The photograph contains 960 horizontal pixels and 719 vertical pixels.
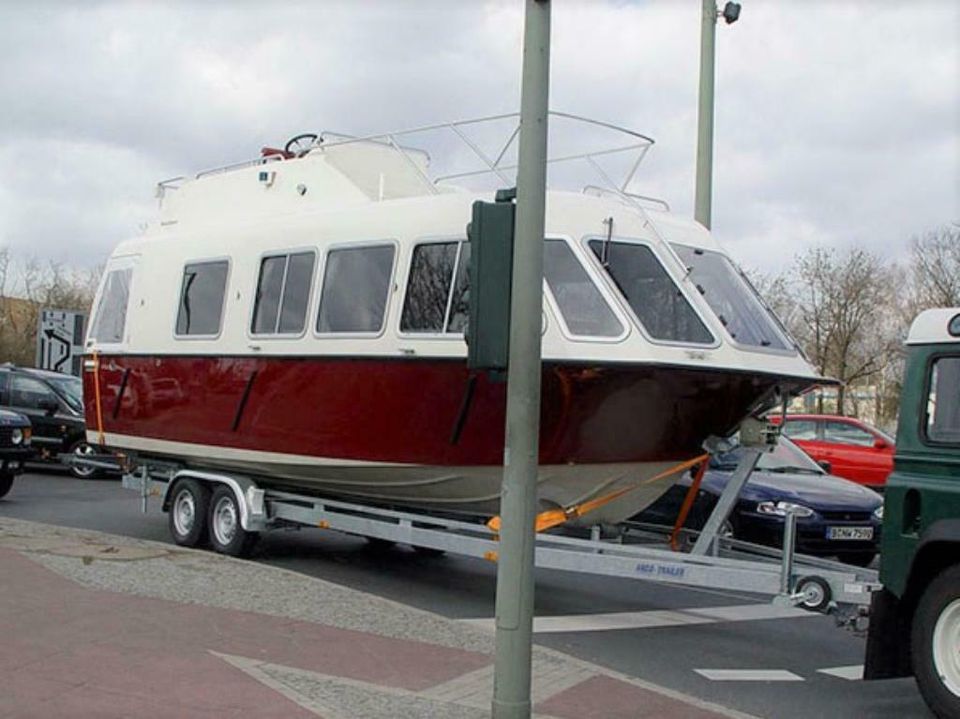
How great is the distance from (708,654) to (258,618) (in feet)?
11.4

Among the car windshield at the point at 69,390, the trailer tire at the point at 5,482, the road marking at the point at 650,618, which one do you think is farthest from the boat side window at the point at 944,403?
the car windshield at the point at 69,390

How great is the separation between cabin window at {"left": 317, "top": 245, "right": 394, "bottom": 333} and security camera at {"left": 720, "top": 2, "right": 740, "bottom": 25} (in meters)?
6.37

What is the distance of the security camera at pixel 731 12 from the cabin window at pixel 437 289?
252 inches

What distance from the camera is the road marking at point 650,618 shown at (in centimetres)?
954

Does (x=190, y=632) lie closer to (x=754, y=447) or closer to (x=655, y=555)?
(x=655, y=555)

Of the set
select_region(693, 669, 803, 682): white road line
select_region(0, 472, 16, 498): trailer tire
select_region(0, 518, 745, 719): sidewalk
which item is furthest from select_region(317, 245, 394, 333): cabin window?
→ select_region(0, 472, 16, 498): trailer tire

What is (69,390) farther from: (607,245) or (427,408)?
(607,245)

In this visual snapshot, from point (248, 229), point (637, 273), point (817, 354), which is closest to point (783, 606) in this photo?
point (637, 273)

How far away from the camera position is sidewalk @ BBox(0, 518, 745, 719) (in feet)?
21.4

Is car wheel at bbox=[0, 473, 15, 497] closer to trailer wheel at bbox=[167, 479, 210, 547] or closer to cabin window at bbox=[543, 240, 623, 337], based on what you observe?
trailer wheel at bbox=[167, 479, 210, 547]

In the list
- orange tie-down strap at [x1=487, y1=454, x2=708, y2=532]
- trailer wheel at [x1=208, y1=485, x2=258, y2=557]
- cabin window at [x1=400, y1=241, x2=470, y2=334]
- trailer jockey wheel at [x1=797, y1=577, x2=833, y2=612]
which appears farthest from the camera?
trailer wheel at [x1=208, y1=485, x2=258, y2=557]

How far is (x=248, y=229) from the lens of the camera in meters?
12.1

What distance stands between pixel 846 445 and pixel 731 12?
899 cm

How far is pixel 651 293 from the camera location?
9117 millimetres
